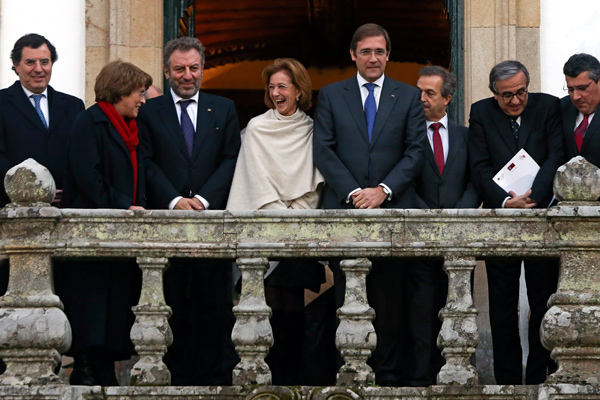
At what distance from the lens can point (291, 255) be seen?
5.95 metres

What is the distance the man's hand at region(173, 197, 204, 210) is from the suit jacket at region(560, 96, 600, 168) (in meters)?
1.98

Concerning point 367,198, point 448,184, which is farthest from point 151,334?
point 448,184

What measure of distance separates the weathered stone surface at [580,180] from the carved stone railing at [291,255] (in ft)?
0.19

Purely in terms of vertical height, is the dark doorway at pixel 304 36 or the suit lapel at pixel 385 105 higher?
the dark doorway at pixel 304 36

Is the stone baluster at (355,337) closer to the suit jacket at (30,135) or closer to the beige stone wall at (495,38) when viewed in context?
the suit jacket at (30,135)

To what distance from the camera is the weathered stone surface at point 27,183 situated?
5.85 metres

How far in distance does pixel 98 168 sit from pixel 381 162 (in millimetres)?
1457

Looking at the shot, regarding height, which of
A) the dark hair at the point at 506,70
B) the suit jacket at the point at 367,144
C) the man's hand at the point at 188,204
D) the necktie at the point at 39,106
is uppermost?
the dark hair at the point at 506,70

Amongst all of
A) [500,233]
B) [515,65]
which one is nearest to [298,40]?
[515,65]

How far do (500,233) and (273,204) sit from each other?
1.26 m

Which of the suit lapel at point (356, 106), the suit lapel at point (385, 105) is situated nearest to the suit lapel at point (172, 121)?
the suit lapel at point (356, 106)

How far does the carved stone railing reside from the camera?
5.76 m

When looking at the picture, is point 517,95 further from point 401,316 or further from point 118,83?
point 118,83

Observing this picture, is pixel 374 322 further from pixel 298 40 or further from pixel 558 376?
pixel 298 40
